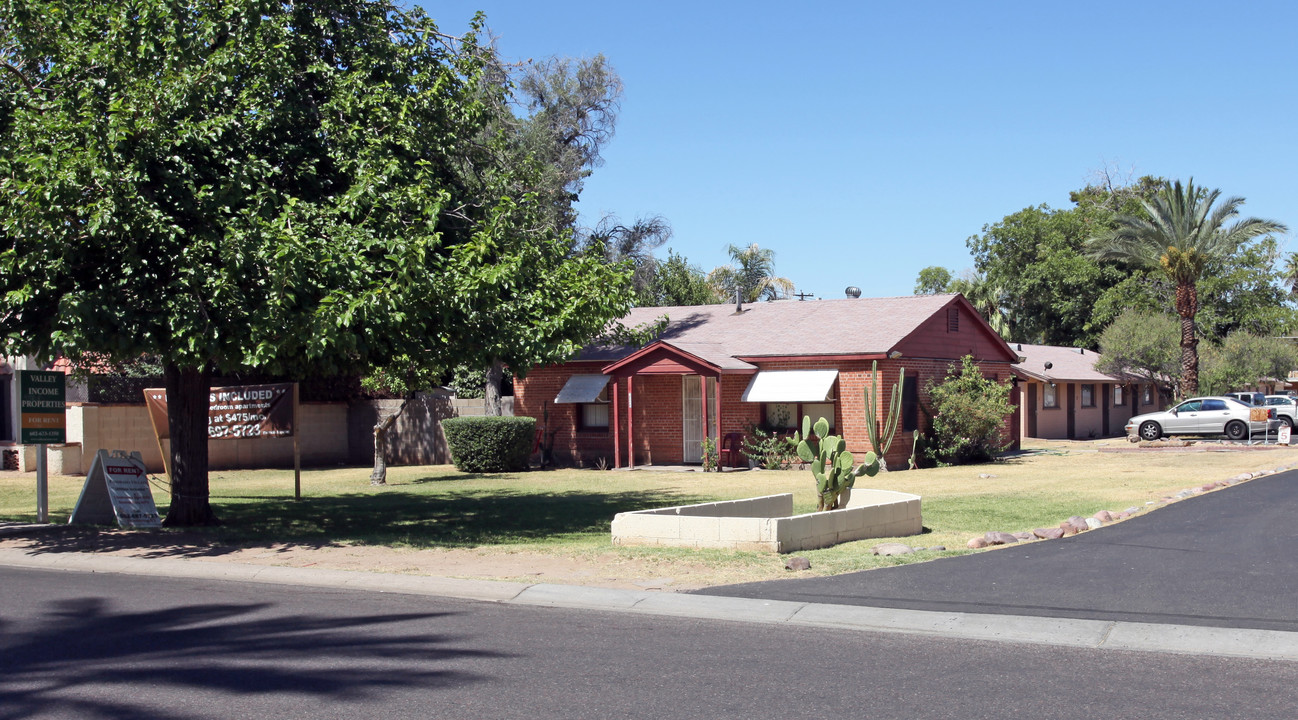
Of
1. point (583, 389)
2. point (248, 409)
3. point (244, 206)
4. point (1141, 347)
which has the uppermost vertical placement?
point (244, 206)

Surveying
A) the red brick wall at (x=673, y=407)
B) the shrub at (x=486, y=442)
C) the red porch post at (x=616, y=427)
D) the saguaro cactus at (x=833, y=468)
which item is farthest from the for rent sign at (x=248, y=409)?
the saguaro cactus at (x=833, y=468)

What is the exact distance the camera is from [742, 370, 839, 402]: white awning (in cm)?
2436

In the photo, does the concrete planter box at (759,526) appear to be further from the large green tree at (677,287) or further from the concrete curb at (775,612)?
the large green tree at (677,287)

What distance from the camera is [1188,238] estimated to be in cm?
3634

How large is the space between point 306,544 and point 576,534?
3.33 metres

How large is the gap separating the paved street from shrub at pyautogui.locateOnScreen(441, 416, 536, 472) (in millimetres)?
16625

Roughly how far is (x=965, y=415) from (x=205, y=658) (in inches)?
835

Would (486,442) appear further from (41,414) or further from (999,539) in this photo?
(999,539)

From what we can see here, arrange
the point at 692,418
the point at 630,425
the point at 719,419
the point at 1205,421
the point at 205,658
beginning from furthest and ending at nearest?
the point at 1205,421 < the point at 692,418 < the point at 630,425 < the point at 719,419 < the point at 205,658

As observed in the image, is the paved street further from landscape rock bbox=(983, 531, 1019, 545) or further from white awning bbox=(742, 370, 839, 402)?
white awning bbox=(742, 370, 839, 402)

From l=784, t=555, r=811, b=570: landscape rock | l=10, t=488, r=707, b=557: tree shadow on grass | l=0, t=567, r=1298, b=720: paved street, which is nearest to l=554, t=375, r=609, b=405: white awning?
l=10, t=488, r=707, b=557: tree shadow on grass

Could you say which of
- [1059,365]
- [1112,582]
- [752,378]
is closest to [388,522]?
[1112,582]

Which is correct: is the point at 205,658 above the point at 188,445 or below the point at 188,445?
below

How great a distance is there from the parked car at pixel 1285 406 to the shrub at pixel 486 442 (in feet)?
83.7
